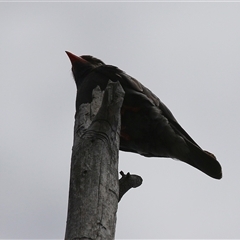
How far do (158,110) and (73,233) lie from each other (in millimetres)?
2195

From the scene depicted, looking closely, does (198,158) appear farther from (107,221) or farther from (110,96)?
(107,221)

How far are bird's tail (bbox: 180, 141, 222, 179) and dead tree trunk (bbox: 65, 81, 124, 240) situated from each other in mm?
1397

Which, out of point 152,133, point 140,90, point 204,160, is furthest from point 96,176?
point 140,90

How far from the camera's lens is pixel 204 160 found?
4.31 m

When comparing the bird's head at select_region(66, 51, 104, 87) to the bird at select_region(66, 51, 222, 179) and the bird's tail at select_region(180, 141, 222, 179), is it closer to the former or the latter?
the bird at select_region(66, 51, 222, 179)

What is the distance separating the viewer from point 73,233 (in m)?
2.38

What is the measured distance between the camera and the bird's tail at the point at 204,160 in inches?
169

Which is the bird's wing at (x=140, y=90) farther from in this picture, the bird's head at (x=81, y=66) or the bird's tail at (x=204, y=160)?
the bird's head at (x=81, y=66)

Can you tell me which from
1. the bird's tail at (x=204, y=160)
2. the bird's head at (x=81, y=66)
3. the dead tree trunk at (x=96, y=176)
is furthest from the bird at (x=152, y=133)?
Result: the dead tree trunk at (x=96, y=176)

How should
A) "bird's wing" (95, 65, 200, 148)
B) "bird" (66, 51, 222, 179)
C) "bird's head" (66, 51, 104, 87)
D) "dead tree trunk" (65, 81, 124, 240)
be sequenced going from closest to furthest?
"dead tree trunk" (65, 81, 124, 240) < "bird" (66, 51, 222, 179) < "bird's wing" (95, 65, 200, 148) < "bird's head" (66, 51, 104, 87)

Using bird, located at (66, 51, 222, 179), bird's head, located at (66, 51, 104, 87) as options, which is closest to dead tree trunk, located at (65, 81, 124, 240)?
bird, located at (66, 51, 222, 179)

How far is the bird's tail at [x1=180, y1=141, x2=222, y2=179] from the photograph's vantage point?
14.0 feet

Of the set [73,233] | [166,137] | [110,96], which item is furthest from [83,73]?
[73,233]

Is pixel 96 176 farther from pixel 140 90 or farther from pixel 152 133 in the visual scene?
pixel 140 90
